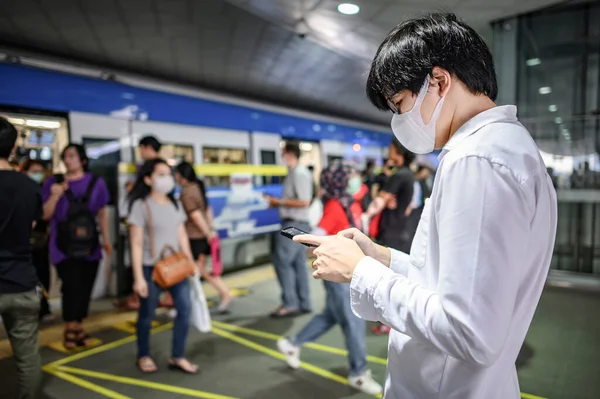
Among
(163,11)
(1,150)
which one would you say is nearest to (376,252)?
(1,150)

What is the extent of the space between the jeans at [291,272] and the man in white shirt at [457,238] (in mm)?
3181

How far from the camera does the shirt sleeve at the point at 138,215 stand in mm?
2865

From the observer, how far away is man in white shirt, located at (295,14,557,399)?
28.3 inches

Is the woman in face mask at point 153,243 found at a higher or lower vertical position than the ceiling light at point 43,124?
lower

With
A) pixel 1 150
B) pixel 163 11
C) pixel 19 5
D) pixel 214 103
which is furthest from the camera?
pixel 214 103

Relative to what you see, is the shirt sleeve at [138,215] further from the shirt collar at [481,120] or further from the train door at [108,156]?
the shirt collar at [481,120]

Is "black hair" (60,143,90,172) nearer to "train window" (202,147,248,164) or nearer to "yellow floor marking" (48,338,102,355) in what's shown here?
"yellow floor marking" (48,338,102,355)

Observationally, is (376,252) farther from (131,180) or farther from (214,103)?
(214,103)

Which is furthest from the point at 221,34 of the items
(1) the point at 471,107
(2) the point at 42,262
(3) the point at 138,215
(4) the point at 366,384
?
(1) the point at 471,107

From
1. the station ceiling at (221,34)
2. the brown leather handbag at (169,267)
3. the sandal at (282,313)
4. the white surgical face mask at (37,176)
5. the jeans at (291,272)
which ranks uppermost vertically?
the station ceiling at (221,34)

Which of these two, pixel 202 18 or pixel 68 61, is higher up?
pixel 202 18

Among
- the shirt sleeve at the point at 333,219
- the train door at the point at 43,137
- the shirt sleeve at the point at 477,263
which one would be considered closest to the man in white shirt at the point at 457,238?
the shirt sleeve at the point at 477,263

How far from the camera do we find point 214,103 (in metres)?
5.88

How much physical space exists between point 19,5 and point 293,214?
2910 mm
